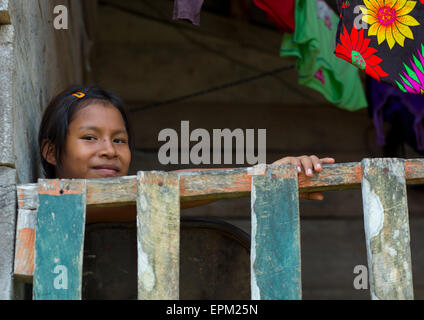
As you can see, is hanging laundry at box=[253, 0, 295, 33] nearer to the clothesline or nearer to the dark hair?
the clothesline

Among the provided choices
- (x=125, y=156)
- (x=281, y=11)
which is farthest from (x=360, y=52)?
(x=281, y=11)

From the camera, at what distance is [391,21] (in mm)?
2365

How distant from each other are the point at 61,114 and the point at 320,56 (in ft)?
5.92

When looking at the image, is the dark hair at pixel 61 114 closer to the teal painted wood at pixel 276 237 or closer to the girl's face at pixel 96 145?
the girl's face at pixel 96 145

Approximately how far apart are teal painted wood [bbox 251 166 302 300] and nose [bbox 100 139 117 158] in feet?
2.43

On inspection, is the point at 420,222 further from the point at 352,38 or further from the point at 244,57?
the point at 352,38

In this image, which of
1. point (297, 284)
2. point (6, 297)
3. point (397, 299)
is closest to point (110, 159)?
point (6, 297)

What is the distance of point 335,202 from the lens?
4.84m

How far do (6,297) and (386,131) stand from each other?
3.52m

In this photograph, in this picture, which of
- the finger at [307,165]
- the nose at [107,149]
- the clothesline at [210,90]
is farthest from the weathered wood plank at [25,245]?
the clothesline at [210,90]

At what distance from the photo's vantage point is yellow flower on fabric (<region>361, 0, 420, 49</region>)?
2.36 m

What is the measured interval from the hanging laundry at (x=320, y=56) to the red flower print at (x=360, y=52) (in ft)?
4.46

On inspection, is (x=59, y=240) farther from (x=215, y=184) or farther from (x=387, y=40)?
(x=387, y=40)

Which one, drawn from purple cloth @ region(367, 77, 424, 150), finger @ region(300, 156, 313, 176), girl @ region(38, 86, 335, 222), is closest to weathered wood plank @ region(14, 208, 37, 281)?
girl @ region(38, 86, 335, 222)
